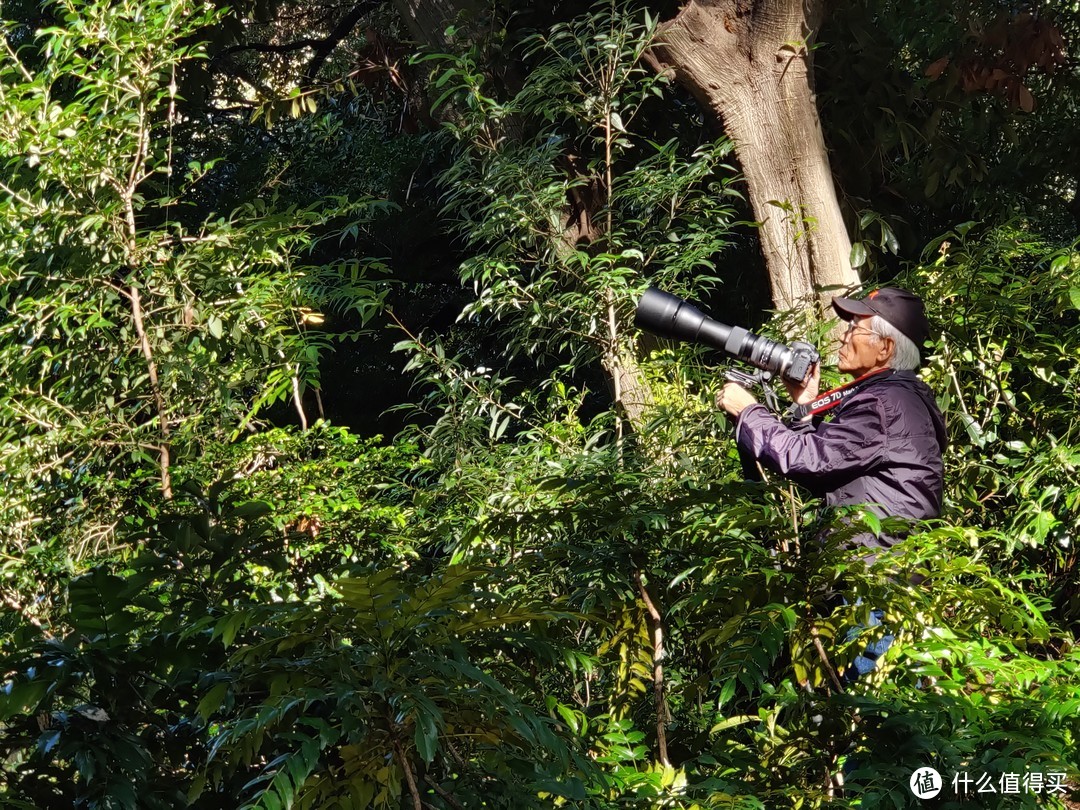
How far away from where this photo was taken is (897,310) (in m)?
3.17

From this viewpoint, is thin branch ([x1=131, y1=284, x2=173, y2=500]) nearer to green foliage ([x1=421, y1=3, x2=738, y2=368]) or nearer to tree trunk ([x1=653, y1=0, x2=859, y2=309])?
green foliage ([x1=421, y1=3, x2=738, y2=368])

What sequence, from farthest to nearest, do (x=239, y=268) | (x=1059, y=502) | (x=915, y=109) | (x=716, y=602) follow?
1. (x=915, y=109)
2. (x=239, y=268)
3. (x=1059, y=502)
4. (x=716, y=602)

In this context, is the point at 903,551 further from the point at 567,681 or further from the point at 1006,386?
the point at 1006,386

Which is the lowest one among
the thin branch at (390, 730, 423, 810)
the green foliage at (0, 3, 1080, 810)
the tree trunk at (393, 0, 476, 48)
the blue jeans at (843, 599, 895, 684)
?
the blue jeans at (843, 599, 895, 684)

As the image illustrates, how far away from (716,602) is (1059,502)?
1858mm

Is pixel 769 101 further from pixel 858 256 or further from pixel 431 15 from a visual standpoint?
pixel 431 15

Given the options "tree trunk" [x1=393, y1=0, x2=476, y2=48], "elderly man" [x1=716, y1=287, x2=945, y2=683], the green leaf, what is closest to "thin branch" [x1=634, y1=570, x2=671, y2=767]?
"elderly man" [x1=716, y1=287, x2=945, y2=683]

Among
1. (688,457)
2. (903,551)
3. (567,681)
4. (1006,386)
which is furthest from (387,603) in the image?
(1006,386)

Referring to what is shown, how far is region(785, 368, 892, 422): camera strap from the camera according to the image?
10.1 feet

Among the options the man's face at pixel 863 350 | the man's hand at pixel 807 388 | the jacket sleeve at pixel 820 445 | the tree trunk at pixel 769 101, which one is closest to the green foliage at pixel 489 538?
the tree trunk at pixel 769 101

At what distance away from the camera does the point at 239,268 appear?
14.0 feet

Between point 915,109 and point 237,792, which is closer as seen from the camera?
point 237,792

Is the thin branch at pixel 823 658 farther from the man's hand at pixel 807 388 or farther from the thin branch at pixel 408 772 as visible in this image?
the man's hand at pixel 807 388

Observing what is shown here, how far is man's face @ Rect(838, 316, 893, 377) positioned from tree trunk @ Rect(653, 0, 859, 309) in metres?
1.55
